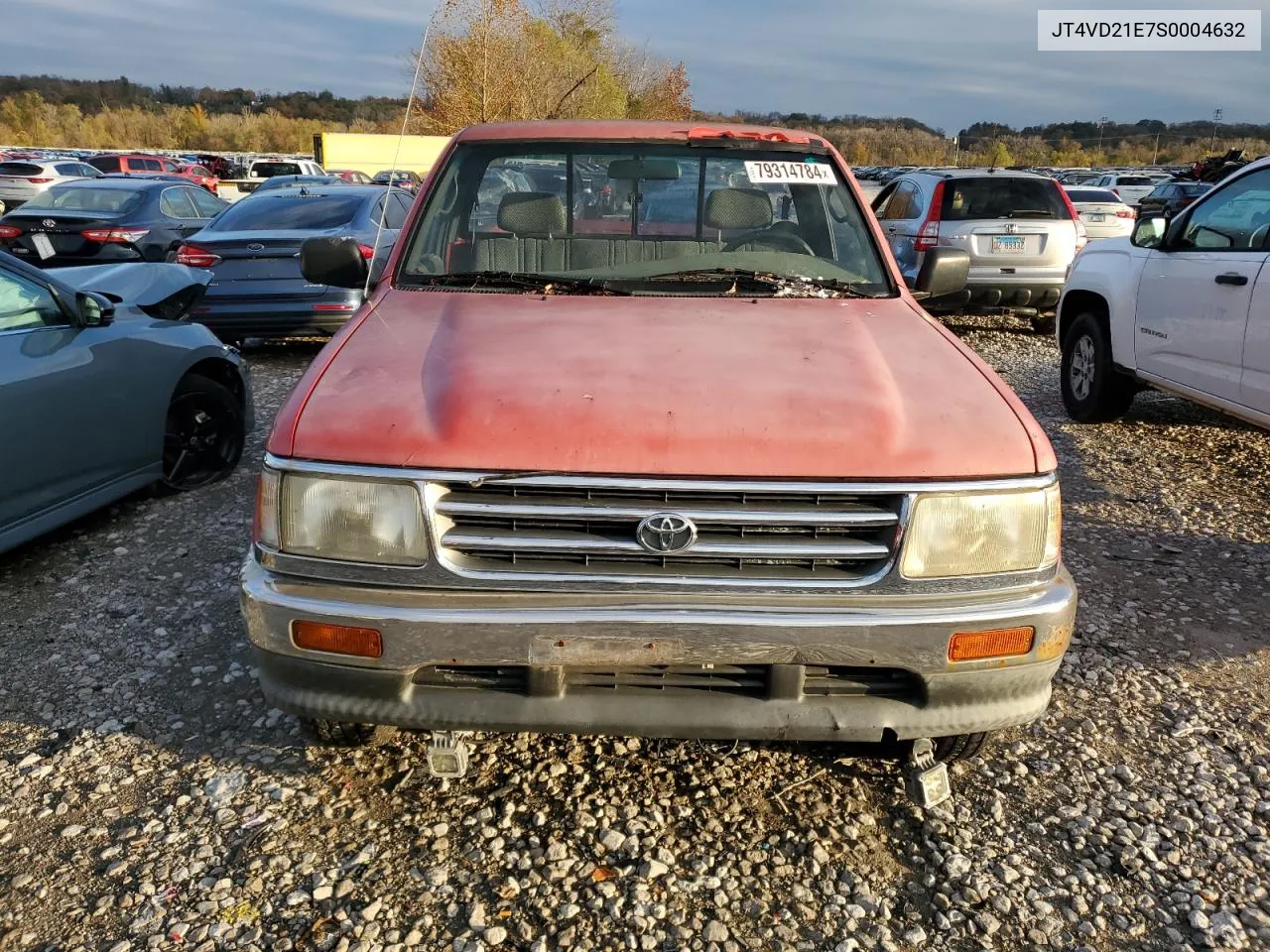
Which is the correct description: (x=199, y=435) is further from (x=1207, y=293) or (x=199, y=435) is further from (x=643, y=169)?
(x=1207, y=293)

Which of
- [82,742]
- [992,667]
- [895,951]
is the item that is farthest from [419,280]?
[895,951]

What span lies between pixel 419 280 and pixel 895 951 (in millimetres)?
2510

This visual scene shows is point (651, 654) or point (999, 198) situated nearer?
point (651, 654)

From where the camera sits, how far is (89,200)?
462 inches

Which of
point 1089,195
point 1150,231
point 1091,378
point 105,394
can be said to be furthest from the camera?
point 1089,195

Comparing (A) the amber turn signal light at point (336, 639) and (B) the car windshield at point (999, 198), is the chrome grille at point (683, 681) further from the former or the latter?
(B) the car windshield at point (999, 198)

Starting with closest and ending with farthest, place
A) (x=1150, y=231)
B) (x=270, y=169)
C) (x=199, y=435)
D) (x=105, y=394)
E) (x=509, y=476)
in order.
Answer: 1. (x=509, y=476)
2. (x=105, y=394)
3. (x=199, y=435)
4. (x=1150, y=231)
5. (x=270, y=169)

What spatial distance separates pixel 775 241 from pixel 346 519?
2053mm

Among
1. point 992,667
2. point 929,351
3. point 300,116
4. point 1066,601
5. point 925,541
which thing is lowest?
point 992,667

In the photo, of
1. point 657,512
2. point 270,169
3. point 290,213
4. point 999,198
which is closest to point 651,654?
point 657,512

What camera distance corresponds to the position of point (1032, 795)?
2795mm

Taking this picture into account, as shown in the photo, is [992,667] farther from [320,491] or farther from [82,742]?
[82,742]

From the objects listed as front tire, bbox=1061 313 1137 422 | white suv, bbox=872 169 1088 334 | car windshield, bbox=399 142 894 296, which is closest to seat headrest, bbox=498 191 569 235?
car windshield, bbox=399 142 894 296

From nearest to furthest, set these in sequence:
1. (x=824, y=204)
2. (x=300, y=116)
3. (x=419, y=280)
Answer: (x=419, y=280)
(x=824, y=204)
(x=300, y=116)
